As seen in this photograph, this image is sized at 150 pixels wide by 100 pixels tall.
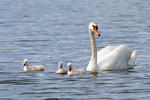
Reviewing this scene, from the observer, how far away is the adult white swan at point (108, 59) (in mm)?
19578

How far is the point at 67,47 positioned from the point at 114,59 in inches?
202

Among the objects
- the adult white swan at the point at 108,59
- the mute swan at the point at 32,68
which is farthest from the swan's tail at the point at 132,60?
the mute swan at the point at 32,68

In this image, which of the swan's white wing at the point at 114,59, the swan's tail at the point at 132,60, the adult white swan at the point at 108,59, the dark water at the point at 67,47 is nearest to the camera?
the dark water at the point at 67,47

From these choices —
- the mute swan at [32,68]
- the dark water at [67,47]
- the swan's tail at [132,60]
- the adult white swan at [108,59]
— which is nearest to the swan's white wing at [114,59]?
the adult white swan at [108,59]

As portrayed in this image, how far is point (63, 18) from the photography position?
3838 cm

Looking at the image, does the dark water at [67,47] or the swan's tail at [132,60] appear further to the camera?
the swan's tail at [132,60]

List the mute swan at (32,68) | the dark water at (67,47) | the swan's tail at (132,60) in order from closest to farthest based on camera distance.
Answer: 1. the dark water at (67,47)
2. the mute swan at (32,68)
3. the swan's tail at (132,60)

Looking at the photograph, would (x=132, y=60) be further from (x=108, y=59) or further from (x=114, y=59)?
(x=108, y=59)

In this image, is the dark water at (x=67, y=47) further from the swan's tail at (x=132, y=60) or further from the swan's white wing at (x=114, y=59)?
the swan's white wing at (x=114, y=59)

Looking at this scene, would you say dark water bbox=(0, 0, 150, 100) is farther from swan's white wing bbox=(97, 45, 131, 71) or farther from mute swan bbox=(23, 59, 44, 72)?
swan's white wing bbox=(97, 45, 131, 71)

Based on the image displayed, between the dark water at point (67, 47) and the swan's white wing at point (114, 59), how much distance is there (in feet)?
1.48

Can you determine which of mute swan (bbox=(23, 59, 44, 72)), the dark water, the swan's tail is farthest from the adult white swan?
mute swan (bbox=(23, 59, 44, 72))

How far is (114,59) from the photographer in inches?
781

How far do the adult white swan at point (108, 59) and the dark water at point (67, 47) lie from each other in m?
0.42
